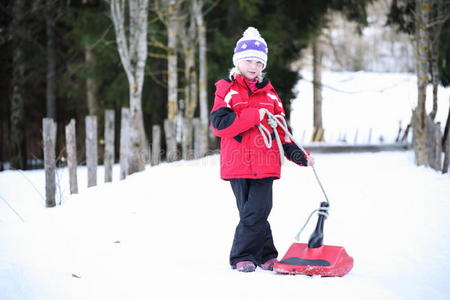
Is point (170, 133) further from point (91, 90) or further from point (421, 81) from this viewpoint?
point (91, 90)

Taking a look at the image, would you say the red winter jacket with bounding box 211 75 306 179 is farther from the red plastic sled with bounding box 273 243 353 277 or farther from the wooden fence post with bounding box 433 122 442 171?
the wooden fence post with bounding box 433 122 442 171

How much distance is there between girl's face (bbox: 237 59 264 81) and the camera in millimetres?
3971

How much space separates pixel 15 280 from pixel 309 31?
14152mm

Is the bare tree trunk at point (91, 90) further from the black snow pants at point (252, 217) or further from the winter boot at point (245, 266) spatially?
the winter boot at point (245, 266)

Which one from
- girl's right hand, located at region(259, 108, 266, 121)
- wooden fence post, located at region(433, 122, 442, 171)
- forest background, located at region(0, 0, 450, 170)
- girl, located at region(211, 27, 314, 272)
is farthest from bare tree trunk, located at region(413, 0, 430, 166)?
girl's right hand, located at region(259, 108, 266, 121)

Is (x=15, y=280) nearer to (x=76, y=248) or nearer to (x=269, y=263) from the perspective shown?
(x=76, y=248)

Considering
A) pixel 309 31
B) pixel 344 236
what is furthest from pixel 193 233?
pixel 309 31

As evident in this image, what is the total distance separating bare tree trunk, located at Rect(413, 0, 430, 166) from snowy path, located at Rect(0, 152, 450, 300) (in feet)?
1.40

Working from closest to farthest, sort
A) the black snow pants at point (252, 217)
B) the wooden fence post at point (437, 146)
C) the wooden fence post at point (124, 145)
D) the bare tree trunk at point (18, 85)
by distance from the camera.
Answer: the black snow pants at point (252, 217)
the wooden fence post at point (124, 145)
the wooden fence post at point (437, 146)
the bare tree trunk at point (18, 85)

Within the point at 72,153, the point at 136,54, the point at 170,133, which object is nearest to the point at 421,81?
the point at 170,133

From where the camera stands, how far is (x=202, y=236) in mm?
5223

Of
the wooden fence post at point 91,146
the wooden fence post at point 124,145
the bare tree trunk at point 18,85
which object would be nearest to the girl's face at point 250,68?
the wooden fence post at point 91,146

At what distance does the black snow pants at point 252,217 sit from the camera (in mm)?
3902

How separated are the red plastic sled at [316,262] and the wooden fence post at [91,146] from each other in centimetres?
437
